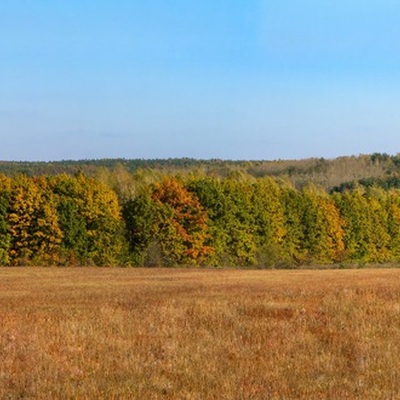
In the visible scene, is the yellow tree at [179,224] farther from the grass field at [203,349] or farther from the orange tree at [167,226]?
the grass field at [203,349]

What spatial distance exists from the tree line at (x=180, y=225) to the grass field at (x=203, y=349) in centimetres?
5870

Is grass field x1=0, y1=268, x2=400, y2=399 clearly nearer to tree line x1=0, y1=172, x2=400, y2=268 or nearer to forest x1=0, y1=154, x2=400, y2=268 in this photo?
tree line x1=0, y1=172, x2=400, y2=268

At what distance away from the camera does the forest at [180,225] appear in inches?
3292

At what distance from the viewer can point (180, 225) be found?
304ft

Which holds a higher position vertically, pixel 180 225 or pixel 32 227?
pixel 180 225

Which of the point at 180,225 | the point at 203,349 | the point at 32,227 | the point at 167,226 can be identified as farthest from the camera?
the point at 180,225

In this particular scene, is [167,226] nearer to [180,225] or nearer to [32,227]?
[180,225]

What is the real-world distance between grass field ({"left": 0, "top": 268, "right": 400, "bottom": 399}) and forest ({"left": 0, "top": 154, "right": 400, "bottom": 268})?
58.8m

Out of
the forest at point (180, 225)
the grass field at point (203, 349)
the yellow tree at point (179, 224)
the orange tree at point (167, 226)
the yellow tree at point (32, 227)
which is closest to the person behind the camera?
the grass field at point (203, 349)

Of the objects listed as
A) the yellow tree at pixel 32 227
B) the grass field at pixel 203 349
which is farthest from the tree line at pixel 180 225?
the grass field at pixel 203 349

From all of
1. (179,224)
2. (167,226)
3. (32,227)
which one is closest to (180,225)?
(179,224)

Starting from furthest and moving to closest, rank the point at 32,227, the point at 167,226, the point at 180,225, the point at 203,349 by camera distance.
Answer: the point at 180,225, the point at 167,226, the point at 32,227, the point at 203,349

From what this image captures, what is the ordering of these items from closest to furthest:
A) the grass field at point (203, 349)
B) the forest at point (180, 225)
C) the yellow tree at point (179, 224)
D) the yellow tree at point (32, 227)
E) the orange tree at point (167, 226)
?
the grass field at point (203, 349)
the yellow tree at point (32, 227)
the forest at point (180, 225)
the orange tree at point (167, 226)
the yellow tree at point (179, 224)

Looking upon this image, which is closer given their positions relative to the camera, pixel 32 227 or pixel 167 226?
pixel 32 227
